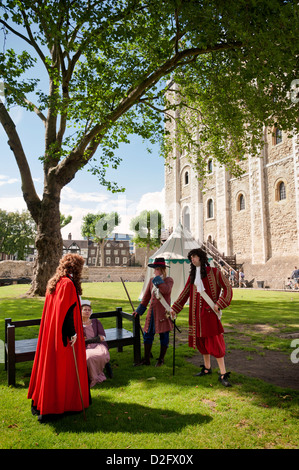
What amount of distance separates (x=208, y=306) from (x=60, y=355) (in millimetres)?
2383

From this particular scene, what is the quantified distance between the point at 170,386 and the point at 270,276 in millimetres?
23095

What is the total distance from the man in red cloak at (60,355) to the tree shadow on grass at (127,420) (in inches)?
5.8

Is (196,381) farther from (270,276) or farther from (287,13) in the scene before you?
(270,276)

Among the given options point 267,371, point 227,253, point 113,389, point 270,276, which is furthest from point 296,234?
point 113,389

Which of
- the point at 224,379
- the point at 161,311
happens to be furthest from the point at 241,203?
the point at 224,379

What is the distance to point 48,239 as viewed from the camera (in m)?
13.3

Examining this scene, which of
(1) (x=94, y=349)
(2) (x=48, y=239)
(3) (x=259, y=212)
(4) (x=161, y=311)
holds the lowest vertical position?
(1) (x=94, y=349)

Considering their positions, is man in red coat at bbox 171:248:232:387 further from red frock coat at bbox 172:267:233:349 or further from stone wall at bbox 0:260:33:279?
stone wall at bbox 0:260:33:279

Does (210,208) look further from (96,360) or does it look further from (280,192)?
(96,360)

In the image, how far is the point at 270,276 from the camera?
25.5 meters

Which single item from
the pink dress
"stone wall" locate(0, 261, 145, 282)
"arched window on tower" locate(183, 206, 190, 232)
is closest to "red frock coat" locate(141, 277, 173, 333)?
the pink dress

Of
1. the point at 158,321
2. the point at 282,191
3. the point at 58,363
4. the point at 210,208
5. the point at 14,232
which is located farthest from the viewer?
the point at 14,232

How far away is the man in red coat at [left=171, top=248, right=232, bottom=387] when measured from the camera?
476cm

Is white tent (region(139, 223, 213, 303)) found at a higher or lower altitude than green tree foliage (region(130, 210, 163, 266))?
lower
